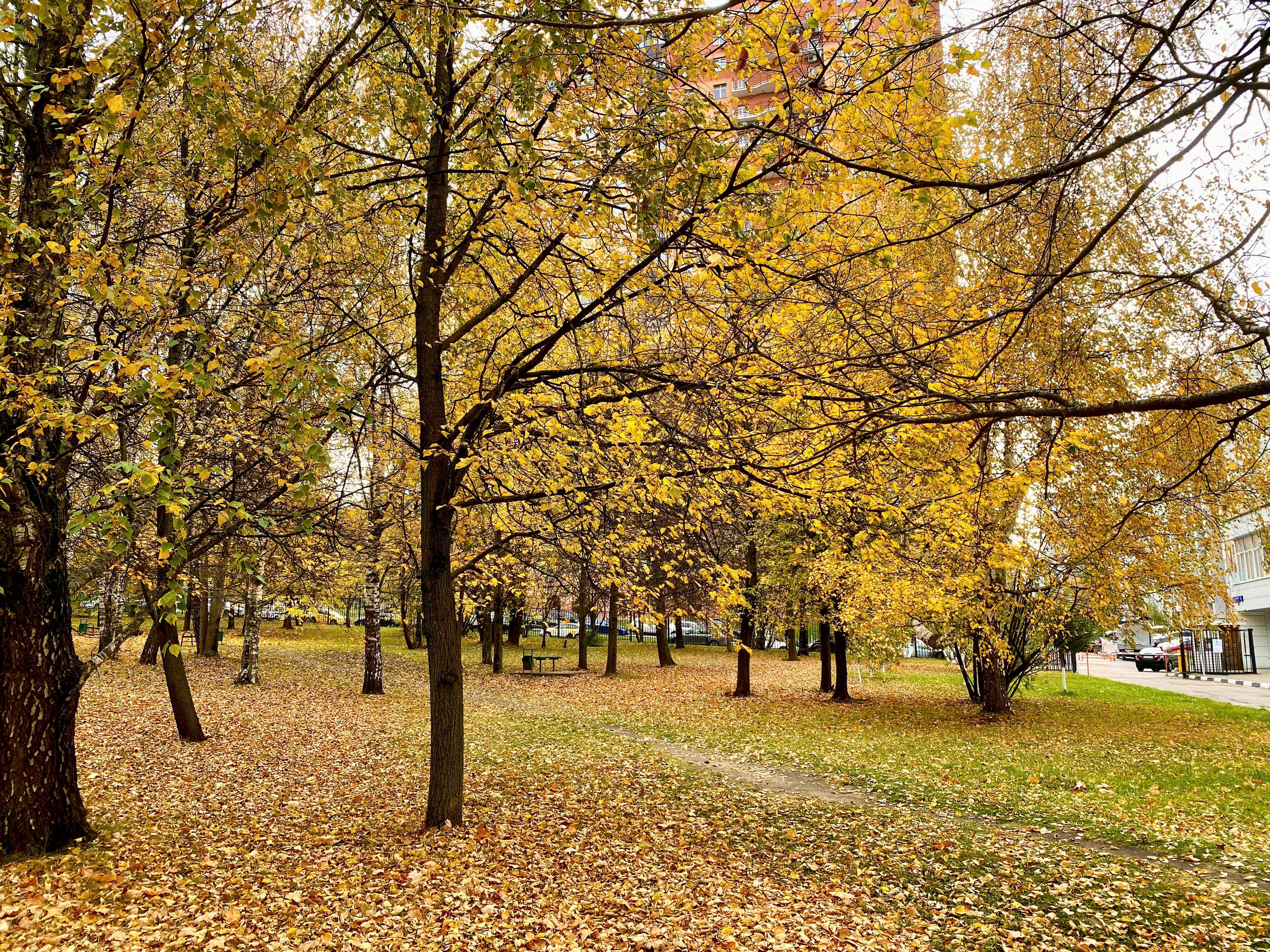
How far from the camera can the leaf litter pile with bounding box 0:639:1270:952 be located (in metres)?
5.04

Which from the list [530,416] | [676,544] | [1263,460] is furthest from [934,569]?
[1263,460]

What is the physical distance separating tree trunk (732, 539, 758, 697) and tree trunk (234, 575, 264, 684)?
37.1 ft

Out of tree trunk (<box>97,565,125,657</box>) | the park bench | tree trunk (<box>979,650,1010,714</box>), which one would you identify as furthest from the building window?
tree trunk (<box>97,565,125,657</box>)

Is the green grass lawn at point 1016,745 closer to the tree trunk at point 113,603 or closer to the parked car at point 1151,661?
the tree trunk at point 113,603

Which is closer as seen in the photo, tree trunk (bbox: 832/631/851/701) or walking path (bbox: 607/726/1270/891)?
walking path (bbox: 607/726/1270/891)

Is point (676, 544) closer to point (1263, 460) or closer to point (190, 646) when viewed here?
point (1263, 460)

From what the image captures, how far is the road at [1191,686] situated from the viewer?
2173cm

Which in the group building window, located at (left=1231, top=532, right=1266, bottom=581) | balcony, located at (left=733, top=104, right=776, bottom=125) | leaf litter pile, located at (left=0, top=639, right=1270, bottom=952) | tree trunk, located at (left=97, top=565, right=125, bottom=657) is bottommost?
leaf litter pile, located at (left=0, top=639, right=1270, bottom=952)

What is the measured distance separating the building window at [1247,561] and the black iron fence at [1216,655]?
3.14 metres

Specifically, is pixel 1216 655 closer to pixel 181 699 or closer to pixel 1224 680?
pixel 1224 680

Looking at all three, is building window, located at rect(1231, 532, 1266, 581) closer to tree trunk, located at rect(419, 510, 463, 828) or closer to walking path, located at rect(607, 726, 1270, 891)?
walking path, located at rect(607, 726, 1270, 891)

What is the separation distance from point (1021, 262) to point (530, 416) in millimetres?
6227

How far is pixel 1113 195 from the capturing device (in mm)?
12281

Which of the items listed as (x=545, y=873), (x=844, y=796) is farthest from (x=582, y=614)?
(x=545, y=873)
